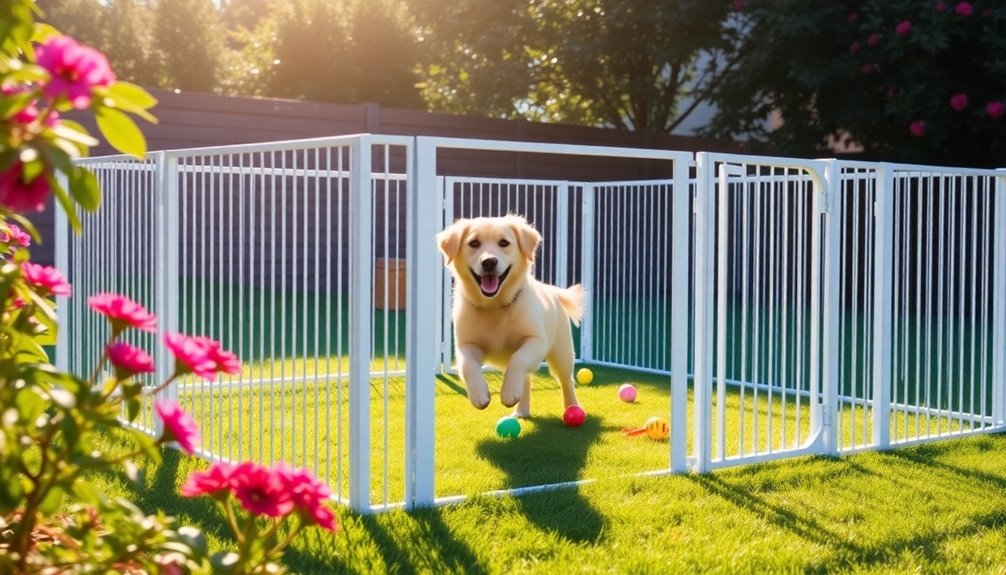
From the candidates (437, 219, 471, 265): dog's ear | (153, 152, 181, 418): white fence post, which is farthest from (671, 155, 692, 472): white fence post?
(153, 152, 181, 418): white fence post

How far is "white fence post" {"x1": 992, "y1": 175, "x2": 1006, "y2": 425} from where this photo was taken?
6277 millimetres

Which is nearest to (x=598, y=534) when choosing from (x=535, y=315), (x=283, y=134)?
(x=535, y=315)

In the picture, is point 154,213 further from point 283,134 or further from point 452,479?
point 283,134

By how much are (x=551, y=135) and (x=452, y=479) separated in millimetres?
10743

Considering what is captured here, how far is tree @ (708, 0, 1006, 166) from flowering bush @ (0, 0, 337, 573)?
452 inches

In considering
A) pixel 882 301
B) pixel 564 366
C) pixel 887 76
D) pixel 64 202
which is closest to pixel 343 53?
pixel 887 76

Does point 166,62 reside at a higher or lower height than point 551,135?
higher

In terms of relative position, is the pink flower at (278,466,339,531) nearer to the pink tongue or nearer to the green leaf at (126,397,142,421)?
the green leaf at (126,397,142,421)

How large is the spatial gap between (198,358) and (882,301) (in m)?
4.66

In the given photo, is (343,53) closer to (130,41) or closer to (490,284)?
(130,41)

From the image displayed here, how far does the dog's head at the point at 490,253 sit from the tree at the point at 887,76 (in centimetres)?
792

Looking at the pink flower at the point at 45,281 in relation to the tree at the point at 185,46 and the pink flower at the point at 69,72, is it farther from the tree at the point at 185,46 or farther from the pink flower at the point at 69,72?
the tree at the point at 185,46

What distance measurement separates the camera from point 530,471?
5.16 metres

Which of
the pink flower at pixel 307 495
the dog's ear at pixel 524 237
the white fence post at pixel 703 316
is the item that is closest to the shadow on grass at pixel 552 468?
the white fence post at pixel 703 316
